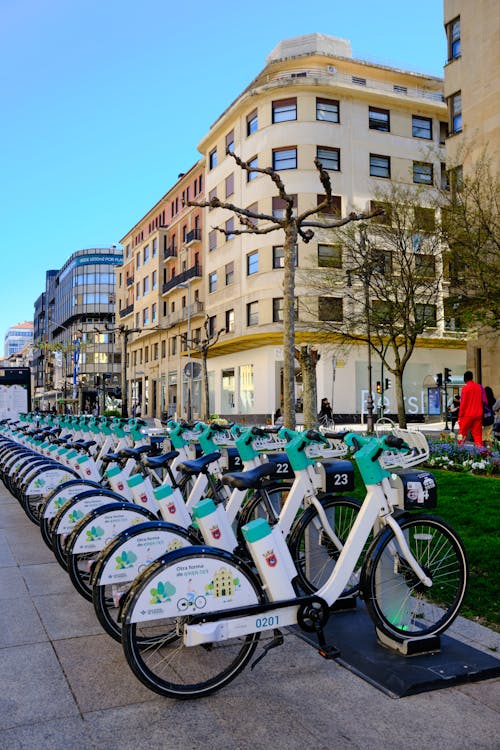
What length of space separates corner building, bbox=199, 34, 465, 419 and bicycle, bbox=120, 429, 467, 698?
3214 cm

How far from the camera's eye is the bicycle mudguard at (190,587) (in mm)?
3277

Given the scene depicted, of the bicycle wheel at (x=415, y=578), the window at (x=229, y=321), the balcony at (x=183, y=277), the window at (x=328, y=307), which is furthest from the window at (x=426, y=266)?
the balcony at (x=183, y=277)

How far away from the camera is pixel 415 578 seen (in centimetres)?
407

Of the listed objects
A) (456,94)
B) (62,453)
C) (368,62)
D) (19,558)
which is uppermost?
(368,62)

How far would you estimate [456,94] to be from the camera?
1066 inches

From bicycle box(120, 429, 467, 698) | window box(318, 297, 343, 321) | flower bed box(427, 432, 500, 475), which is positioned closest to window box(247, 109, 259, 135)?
window box(318, 297, 343, 321)

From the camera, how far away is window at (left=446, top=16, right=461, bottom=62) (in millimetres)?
26422

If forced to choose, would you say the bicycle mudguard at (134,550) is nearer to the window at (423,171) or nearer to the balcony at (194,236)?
the window at (423,171)

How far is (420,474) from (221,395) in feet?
Answer: 137

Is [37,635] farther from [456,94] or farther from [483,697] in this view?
[456,94]

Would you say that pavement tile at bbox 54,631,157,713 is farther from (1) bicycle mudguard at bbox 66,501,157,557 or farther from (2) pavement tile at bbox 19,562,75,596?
(2) pavement tile at bbox 19,562,75,596

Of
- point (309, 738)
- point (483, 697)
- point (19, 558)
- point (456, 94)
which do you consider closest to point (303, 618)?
point (309, 738)

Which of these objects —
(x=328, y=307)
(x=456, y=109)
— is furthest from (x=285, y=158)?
(x=456, y=109)

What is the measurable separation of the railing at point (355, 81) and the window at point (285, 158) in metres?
3.97
